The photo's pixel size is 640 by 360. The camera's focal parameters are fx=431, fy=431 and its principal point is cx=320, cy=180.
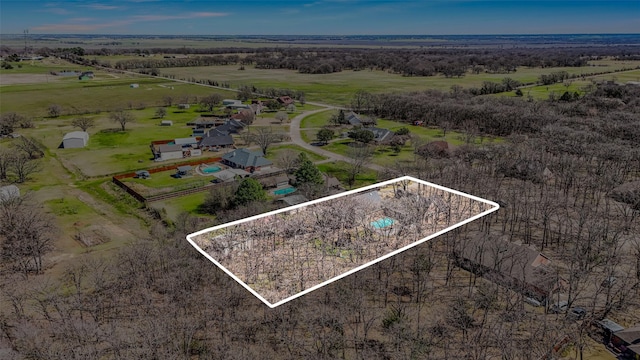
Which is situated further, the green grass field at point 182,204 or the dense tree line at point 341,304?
the green grass field at point 182,204

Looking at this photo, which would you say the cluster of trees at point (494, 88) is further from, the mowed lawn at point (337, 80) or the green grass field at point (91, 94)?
the green grass field at point (91, 94)

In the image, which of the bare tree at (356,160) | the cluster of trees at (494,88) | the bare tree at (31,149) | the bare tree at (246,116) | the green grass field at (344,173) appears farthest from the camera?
the cluster of trees at (494,88)

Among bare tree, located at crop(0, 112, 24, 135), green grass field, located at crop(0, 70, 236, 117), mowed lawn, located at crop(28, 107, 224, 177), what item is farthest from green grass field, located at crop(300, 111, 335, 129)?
bare tree, located at crop(0, 112, 24, 135)

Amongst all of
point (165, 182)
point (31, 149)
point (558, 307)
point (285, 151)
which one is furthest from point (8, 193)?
point (558, 307)

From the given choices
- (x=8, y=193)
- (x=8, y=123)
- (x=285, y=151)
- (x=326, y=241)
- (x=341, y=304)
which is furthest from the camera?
(x=8, y=123)

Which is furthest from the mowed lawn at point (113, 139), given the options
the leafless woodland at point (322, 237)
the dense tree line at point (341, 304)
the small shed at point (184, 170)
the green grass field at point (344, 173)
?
the leafless woodland at point (322, 237)

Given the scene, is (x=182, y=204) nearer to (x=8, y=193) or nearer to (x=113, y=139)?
(x=8, y=193)
